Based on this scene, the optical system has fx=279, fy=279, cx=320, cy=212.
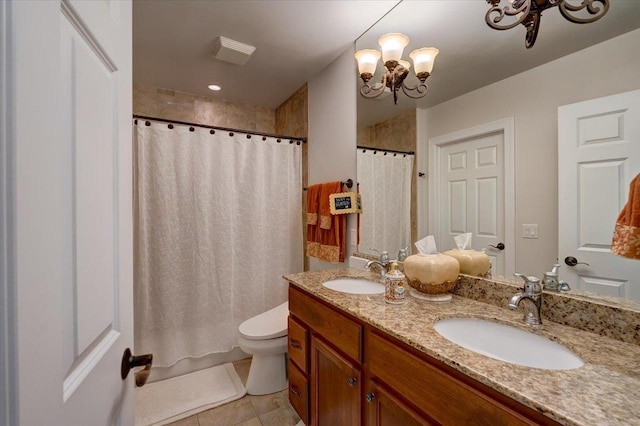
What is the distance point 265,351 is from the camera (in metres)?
1.80

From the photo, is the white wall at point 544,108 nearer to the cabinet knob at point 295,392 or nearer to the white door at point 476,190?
the white door at point 476,190

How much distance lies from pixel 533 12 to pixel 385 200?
107 centimetres

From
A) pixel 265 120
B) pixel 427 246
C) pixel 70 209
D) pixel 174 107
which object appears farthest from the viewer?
pixel 265 120

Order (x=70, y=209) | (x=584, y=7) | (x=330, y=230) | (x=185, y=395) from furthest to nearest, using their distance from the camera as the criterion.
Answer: (x=330, y=230), (x=185, y=395), (x=584, y=7), (x=70, y=209)

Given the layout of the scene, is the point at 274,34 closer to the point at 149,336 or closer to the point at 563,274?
the point at 563,274

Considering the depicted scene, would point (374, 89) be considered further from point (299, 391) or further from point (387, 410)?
point (299, 391)

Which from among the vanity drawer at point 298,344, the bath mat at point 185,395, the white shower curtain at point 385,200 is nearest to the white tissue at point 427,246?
the white shower curtain at point 385,200

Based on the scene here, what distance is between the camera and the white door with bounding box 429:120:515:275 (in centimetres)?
118

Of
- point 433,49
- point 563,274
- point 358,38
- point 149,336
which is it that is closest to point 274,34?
point 358,38

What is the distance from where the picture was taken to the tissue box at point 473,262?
122 cm

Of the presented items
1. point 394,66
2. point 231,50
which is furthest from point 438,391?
point 231,50

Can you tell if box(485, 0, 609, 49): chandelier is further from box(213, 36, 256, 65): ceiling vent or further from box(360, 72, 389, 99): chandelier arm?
box(213, 36, 256, 65): ceiling vent

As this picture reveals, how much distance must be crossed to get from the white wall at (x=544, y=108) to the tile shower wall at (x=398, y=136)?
37 cm

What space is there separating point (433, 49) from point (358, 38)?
1.87 feet
